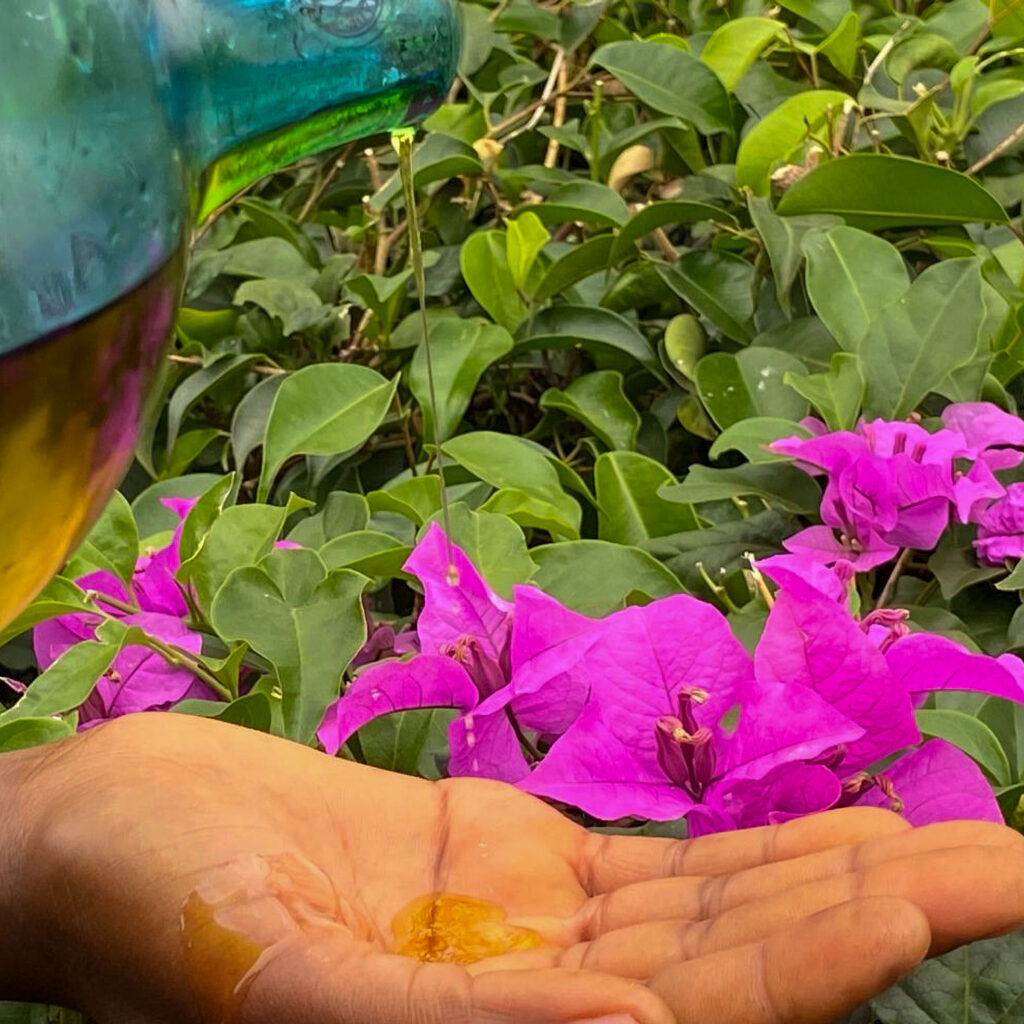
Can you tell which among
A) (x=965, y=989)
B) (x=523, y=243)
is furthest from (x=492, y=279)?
(x=965, y=989)

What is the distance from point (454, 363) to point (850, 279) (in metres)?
0.23

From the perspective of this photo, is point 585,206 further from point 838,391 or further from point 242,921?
point 242,921

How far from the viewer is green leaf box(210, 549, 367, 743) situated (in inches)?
23.2

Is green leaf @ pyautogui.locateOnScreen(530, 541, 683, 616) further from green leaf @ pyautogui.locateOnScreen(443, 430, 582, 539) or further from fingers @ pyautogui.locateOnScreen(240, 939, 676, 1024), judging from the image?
fingers @ pyautogui.locateOnScreen(240, 939, 676, 1024)

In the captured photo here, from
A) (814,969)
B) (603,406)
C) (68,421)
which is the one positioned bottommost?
(603,406)

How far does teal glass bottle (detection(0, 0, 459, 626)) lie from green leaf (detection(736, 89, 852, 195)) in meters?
0.54

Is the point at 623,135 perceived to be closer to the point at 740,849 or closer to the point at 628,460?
the point at 628,460

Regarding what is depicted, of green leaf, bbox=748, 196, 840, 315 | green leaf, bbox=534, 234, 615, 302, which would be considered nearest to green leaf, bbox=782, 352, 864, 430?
green leaf, bbox=748, 196, 840, 315

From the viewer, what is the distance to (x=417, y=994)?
16.1 inches

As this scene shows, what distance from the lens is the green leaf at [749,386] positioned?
79 centimetres

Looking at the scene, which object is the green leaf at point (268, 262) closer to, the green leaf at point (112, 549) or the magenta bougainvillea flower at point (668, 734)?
the green leaf at point (112, 549)

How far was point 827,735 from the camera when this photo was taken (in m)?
0.50

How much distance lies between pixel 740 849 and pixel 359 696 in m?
0.16

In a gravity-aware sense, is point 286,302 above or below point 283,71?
below
